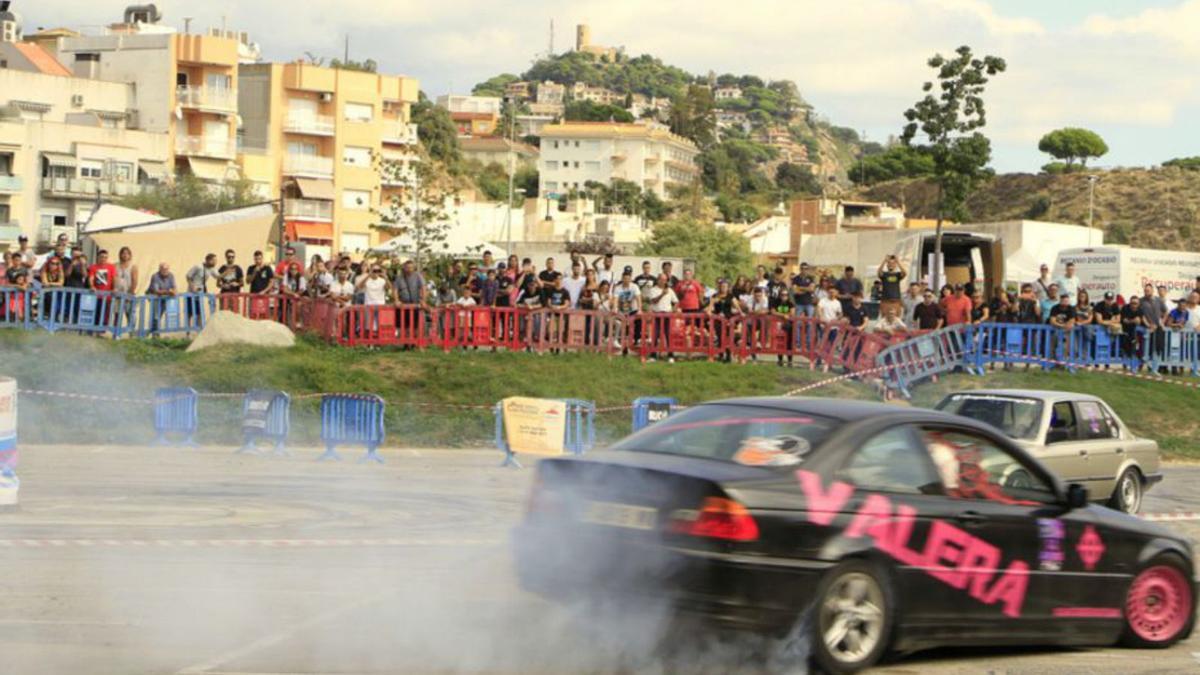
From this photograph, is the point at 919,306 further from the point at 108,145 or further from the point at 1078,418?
the point at 108,145

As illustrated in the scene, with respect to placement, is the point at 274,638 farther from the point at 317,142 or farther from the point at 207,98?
the point at 317,142

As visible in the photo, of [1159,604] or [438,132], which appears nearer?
[1159,604]

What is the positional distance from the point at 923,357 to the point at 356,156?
72.4 meters

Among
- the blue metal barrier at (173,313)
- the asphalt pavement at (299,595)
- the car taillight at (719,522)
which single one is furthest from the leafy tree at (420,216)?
the car taillight at (719,522)

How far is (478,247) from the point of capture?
41.2 meters

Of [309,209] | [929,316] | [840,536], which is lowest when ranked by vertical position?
[840,536]

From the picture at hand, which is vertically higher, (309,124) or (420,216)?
(309,124)

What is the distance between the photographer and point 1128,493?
16.2 meters

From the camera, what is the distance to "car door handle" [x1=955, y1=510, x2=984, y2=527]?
816cm

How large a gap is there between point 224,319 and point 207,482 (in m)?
9.54

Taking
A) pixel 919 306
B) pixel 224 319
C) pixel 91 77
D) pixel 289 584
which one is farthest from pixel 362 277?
pixel 91 77

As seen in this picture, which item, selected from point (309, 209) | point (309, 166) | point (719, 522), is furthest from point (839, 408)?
point (309, 166)

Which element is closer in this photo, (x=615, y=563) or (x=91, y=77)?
(x=615, y=563)

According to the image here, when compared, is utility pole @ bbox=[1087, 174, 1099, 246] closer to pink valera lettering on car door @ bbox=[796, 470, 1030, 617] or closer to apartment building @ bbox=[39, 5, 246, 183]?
apartment building @ bbox=[39, 5, 246, 183]
